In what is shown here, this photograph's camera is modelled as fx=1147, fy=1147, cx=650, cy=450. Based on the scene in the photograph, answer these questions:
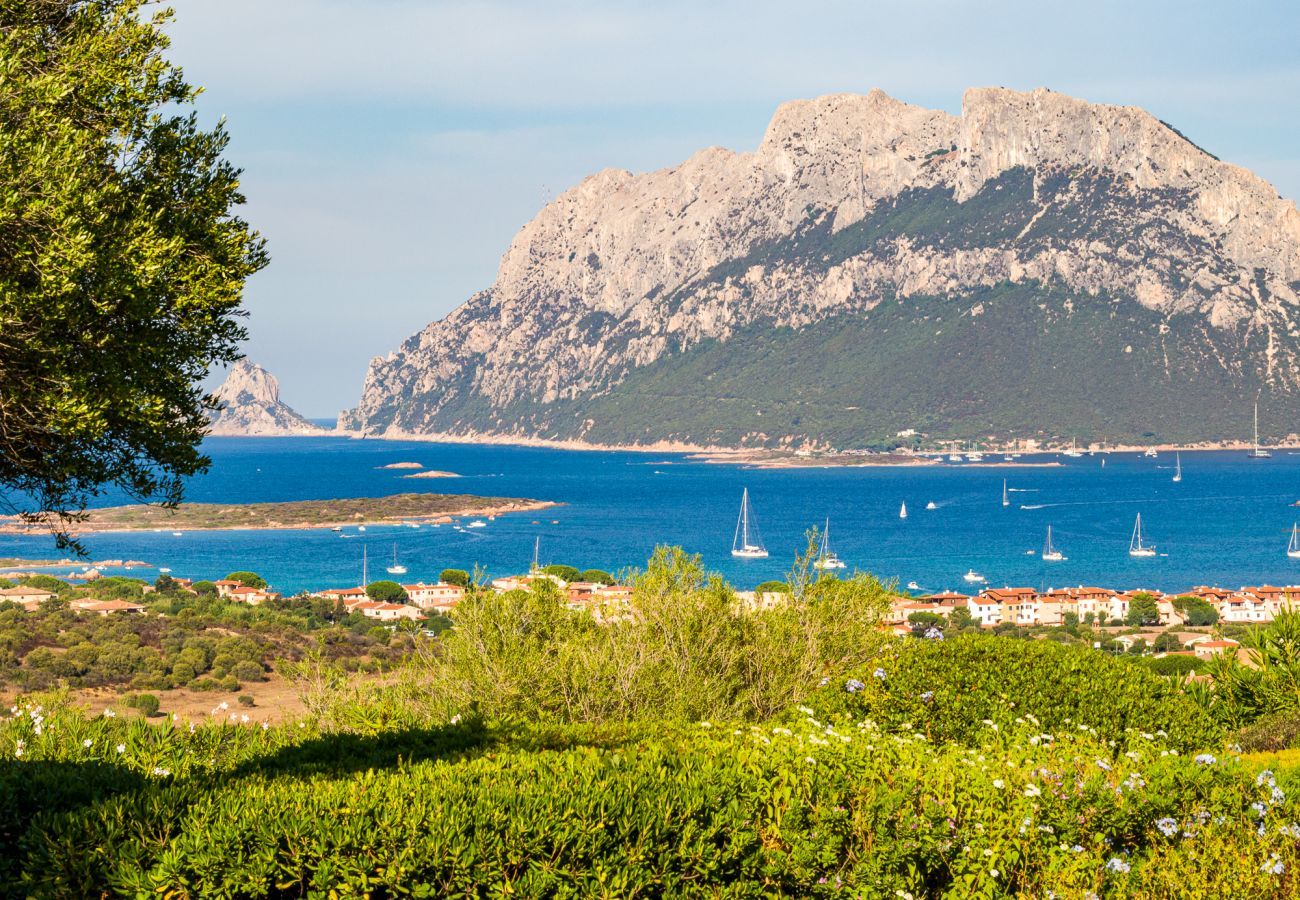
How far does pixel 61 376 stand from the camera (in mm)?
8859

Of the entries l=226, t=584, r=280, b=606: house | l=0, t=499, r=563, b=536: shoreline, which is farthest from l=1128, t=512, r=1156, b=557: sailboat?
l=226, t=584, r=280, b=606: house

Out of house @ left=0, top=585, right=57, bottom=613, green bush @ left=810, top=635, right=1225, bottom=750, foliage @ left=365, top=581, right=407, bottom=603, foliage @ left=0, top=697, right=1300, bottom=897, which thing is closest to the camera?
foliage @ left=0, top=697, right=1300, bottom=897

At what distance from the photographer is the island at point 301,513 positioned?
520 ft

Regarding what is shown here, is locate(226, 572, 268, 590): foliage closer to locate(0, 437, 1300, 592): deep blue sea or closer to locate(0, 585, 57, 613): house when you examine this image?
locate(0, 437, 1300, 592): deep blue sea

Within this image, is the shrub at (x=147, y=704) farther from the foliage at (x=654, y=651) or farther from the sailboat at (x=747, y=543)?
the sailboat at (x=747, y=543)

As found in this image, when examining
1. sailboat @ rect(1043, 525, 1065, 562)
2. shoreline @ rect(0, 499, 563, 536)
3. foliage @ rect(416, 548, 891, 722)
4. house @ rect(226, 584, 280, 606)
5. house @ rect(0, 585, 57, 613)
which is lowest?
shoreline @ rect(0, 499, 563, 536)

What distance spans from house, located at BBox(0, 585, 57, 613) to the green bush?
172 feet

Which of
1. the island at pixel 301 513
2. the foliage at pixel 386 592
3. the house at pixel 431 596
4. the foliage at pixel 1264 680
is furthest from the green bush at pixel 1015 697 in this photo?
the island at pixel 301 513

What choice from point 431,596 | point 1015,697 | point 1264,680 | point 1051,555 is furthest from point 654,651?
point 1051,555

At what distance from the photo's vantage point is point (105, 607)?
60562mm

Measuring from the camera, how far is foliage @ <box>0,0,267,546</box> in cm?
868

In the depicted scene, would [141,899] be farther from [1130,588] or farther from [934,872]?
[1130,588]

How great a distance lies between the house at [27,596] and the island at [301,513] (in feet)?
274

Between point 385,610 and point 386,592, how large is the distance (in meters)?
8.20
